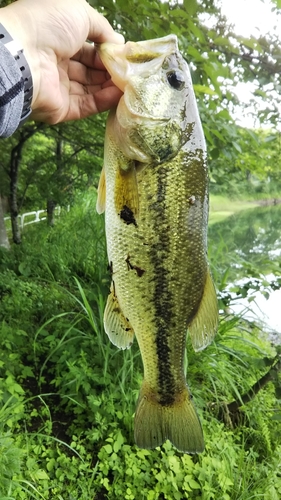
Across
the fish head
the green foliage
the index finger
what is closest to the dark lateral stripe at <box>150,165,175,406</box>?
the fish head

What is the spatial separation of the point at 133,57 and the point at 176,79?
0.63 feet

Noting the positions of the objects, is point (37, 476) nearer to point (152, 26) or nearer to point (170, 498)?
point (170, 498)

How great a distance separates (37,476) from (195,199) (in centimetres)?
205

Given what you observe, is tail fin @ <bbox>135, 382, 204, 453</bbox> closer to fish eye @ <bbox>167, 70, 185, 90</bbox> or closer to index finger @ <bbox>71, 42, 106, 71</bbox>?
fish eye @ <bbox>167, 70, 185, 90</bbox>

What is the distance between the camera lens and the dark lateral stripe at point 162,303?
1.56m

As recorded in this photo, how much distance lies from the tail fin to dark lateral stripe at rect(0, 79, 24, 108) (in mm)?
1361

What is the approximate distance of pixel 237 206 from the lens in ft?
84.0

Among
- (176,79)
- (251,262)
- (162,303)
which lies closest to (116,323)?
(162,303)

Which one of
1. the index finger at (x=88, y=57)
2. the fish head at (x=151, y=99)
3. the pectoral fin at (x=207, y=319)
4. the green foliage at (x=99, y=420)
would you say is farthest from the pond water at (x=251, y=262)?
the index finger at (x=88, y=57)

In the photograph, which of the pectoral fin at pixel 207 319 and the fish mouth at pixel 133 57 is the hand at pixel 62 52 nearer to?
the fish mouth at pixel 133 57

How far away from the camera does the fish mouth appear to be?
1464 millimetres

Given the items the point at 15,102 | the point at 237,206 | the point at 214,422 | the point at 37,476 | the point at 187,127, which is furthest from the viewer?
the point at 237,206

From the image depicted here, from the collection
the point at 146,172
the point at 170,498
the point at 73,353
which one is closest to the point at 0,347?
the point at 73,353

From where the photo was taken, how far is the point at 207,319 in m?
1.67
